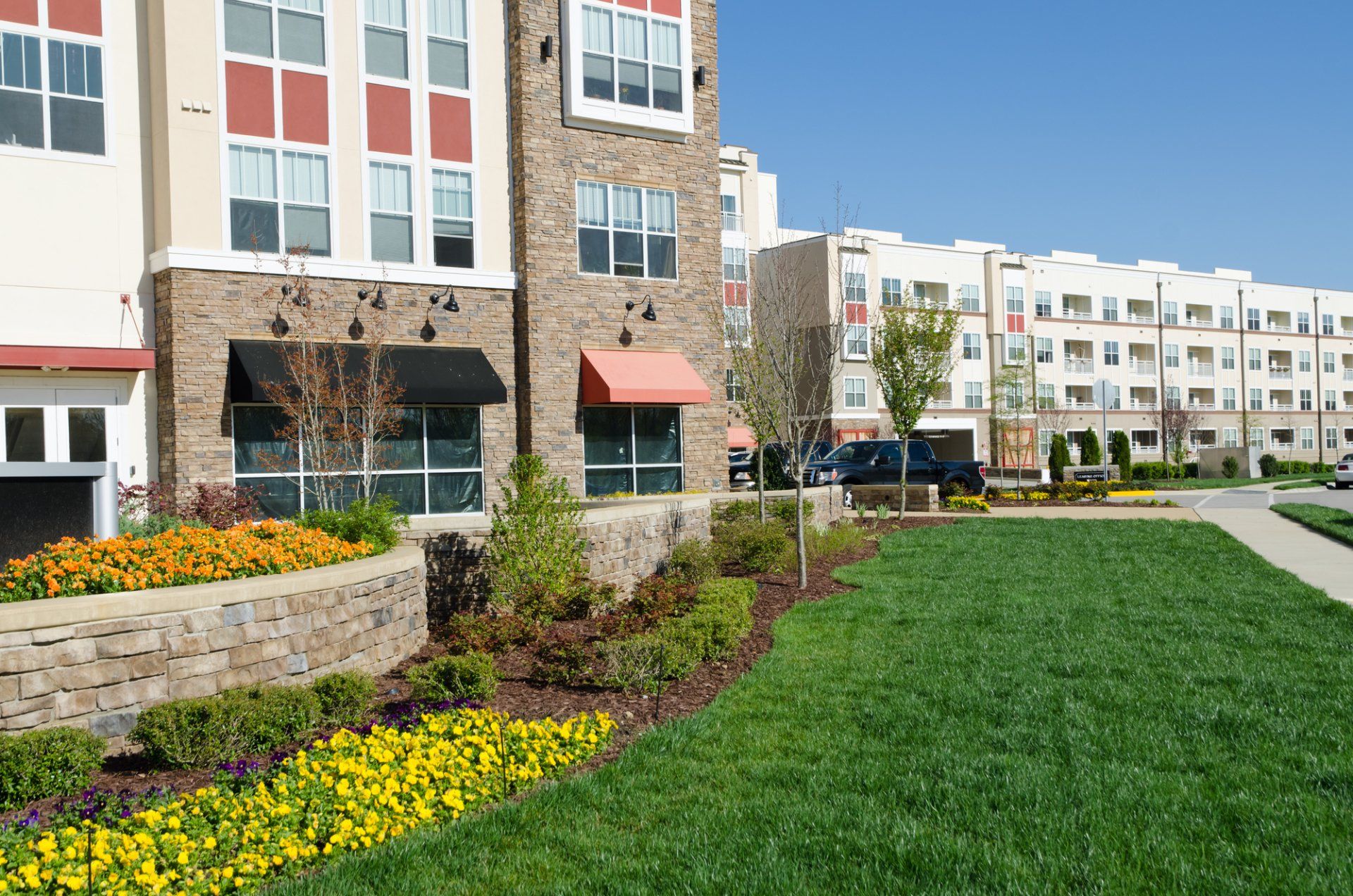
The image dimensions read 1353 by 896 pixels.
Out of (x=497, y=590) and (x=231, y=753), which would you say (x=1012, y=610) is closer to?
(x=497, y=590)

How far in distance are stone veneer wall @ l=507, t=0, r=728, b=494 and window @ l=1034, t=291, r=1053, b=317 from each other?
45702 millimetres

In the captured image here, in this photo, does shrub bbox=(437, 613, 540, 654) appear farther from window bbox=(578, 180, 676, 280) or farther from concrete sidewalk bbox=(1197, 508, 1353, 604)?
window bbox=(578, 180, 676, 280)

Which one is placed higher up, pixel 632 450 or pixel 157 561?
pixel 632 450

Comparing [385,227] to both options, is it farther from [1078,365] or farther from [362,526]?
[1078,365]

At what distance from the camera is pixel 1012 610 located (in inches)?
414

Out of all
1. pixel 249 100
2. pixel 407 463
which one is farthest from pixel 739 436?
pixel 249 100

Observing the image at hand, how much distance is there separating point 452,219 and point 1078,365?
53.3 m

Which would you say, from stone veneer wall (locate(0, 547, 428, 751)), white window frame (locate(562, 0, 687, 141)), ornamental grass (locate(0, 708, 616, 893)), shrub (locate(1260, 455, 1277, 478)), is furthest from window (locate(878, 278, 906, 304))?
ornamental grass (locate(0, 708, 616, 893))

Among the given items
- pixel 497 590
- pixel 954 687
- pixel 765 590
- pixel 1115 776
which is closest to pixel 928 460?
pixel 765 590

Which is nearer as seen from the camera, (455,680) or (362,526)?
(455,680)

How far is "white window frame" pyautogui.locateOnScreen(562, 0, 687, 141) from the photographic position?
62.7 feet

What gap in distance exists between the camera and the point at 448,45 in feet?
61.2

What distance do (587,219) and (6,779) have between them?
15.3 m

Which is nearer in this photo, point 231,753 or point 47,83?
point 231,753
